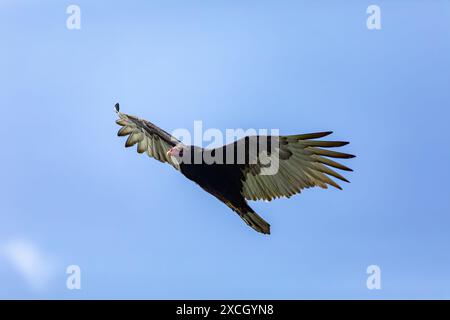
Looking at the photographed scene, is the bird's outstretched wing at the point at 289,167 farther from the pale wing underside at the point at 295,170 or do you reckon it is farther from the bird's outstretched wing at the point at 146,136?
the bird's outstretched wing at the point at 146,136

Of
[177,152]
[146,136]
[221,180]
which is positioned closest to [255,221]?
[221,180]

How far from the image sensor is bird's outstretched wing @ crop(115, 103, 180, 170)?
11.8 m

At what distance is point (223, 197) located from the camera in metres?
10.7

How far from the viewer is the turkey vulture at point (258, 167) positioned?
32.2ft

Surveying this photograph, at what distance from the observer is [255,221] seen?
409 inches

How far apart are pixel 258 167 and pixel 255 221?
87 cm

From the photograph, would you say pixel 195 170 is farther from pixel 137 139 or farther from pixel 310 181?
pixel 137 139

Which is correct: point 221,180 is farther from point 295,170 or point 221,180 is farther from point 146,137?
point 146,137

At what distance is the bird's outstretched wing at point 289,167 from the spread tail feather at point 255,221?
279 millimetres

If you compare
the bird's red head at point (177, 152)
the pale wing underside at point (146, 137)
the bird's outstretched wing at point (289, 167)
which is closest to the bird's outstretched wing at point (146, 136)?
the pale wing underside at point (146, 137)

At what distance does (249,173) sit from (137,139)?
10.0ft

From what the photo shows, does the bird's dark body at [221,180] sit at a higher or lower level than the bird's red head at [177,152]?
lower

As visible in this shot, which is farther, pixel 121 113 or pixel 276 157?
pixel 121 113

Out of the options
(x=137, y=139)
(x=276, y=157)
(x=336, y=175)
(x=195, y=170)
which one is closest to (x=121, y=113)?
(x=137, y=139)
